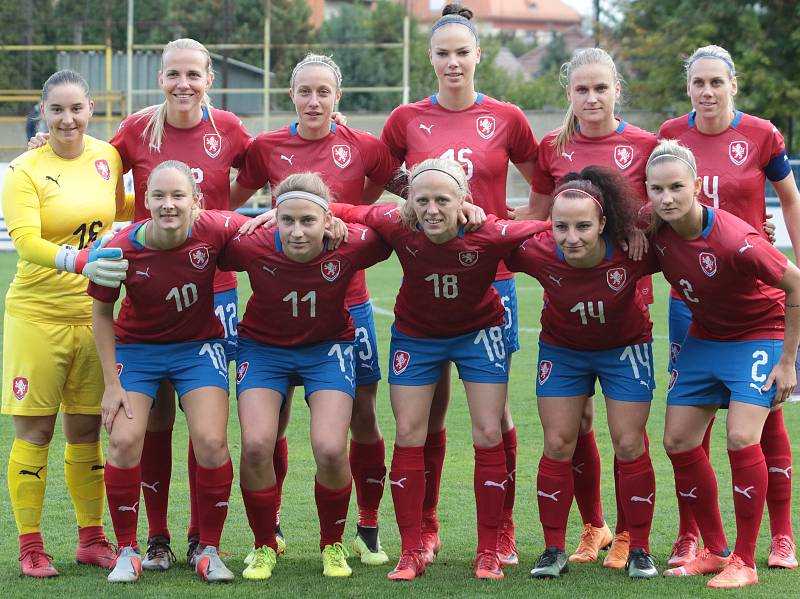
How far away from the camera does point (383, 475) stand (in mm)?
5473

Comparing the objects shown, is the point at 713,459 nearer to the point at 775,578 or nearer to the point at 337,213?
the point at 775,578

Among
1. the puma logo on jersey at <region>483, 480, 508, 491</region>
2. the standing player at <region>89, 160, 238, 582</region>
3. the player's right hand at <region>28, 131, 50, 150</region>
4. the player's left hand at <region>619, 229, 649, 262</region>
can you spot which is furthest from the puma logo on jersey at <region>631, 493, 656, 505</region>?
the player's right hand at <region>28, 131, 50, 150</region>

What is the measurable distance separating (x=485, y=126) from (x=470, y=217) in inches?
27.1

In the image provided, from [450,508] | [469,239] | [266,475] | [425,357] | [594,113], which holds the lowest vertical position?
[450,508]

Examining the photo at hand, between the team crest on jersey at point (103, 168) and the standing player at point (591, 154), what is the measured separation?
1.89 m

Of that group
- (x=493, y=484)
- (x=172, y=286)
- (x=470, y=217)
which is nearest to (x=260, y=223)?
(x=172, y=286)

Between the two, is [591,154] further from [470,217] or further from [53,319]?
[53,319]

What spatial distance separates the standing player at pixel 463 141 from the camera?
5.38 metres

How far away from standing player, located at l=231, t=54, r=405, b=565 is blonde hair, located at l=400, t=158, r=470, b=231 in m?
0.57

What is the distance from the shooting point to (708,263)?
15.8 ft

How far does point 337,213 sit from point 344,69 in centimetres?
2624

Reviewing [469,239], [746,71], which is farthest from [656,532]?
[746,71]

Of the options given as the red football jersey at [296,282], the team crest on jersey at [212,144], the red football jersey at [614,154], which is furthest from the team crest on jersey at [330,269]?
the red football jersey at [614,154]

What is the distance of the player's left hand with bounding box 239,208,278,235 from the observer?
5034 mm
